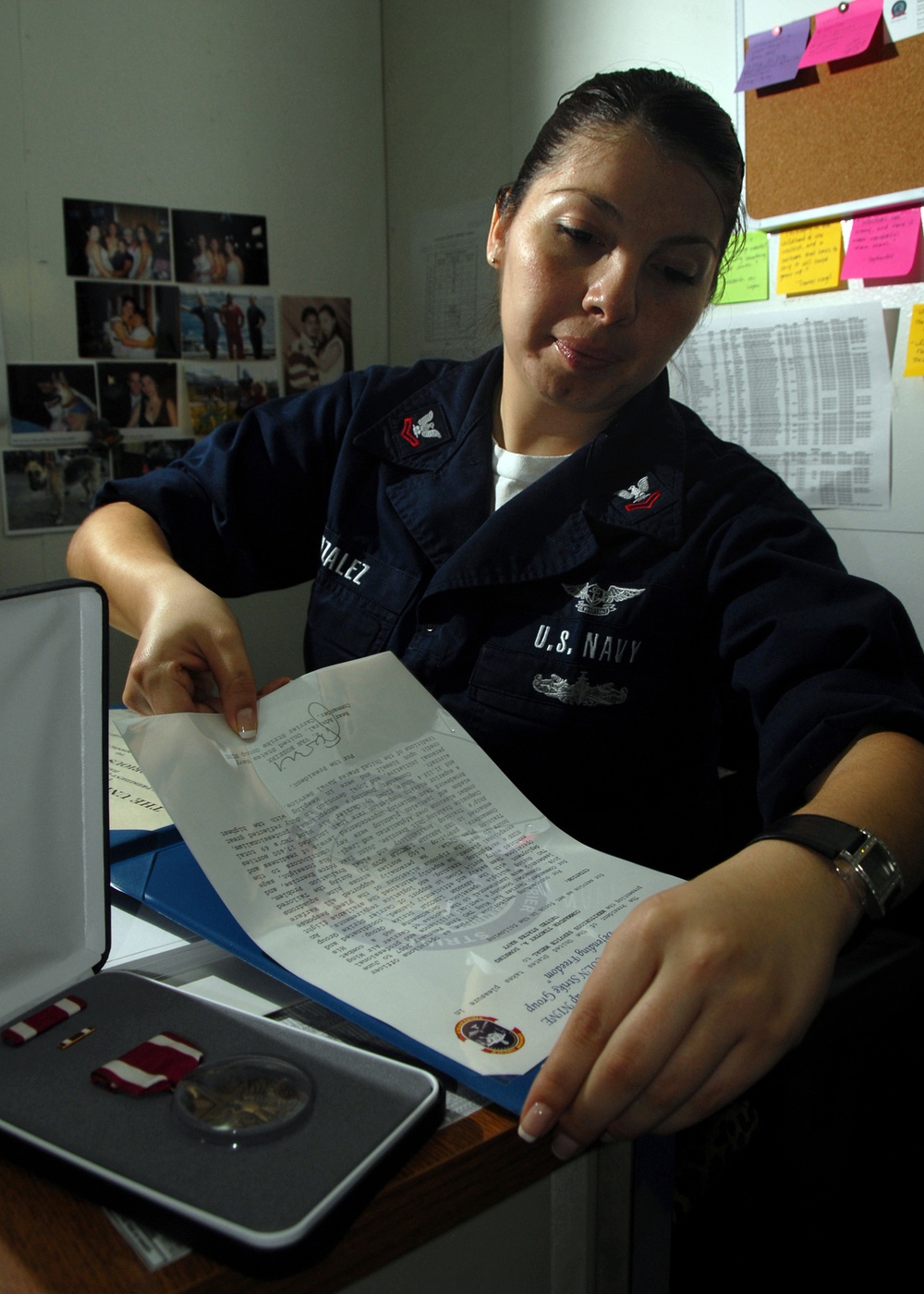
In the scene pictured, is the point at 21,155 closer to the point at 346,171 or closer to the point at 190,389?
the point at 190,389

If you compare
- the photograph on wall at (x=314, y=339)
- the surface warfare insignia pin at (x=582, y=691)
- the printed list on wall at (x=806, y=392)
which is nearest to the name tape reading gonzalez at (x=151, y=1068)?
the surface warfare insignia pin at (x=582, y=691)

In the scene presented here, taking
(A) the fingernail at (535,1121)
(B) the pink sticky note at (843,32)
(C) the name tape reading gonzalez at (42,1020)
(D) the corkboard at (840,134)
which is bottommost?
(A) the fingernail at (535,1121)

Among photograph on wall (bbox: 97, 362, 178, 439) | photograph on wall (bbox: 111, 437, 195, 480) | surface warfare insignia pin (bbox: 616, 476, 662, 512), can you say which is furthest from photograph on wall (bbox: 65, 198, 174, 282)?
surface warfare insignia pin (bbox: 616, 476, 662, 512)

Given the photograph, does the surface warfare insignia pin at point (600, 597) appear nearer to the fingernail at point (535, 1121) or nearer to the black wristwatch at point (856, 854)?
the black wristwatch at point (856, 854)

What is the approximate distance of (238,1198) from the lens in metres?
0.32

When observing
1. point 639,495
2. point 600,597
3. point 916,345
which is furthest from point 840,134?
point 600,597

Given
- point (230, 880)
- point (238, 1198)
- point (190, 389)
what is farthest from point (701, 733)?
point (190, 389)

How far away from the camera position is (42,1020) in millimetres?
413

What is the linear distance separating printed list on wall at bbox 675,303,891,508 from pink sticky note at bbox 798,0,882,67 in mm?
283

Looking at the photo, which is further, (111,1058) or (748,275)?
(748,275)

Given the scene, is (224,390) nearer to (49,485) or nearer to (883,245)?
(49,485)

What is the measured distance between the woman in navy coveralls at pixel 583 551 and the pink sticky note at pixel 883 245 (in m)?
0.35

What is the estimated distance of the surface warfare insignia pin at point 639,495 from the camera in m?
0.89

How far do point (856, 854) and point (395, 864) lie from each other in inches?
9.5
